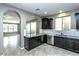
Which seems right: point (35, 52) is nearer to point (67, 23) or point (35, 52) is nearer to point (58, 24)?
point (67, 23)

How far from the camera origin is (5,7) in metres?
3.67

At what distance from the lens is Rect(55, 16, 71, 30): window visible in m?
5.39

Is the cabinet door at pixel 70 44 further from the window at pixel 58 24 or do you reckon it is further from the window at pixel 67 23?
the window at pixel 58 24

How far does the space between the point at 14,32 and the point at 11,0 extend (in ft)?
10.4

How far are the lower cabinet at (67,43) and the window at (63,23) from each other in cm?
101

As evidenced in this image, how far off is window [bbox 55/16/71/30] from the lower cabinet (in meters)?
1.01

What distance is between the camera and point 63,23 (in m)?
5.82

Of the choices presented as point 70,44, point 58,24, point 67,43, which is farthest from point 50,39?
point 70,44

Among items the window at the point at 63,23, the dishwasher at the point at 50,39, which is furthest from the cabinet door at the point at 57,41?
the window at the point at 63,23

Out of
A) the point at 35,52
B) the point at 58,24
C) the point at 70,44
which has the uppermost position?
the point at 58,24

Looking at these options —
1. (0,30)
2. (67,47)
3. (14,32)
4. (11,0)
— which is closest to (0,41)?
(0,30)

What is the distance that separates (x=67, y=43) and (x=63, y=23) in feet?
5.92

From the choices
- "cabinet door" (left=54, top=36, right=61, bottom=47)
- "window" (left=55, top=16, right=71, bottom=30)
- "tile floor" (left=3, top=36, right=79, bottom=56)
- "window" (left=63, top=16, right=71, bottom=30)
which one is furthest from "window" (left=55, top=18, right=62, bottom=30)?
"tile floor" (left=3, top=36, right=79, bottom=56)

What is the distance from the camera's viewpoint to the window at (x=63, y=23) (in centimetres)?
539
